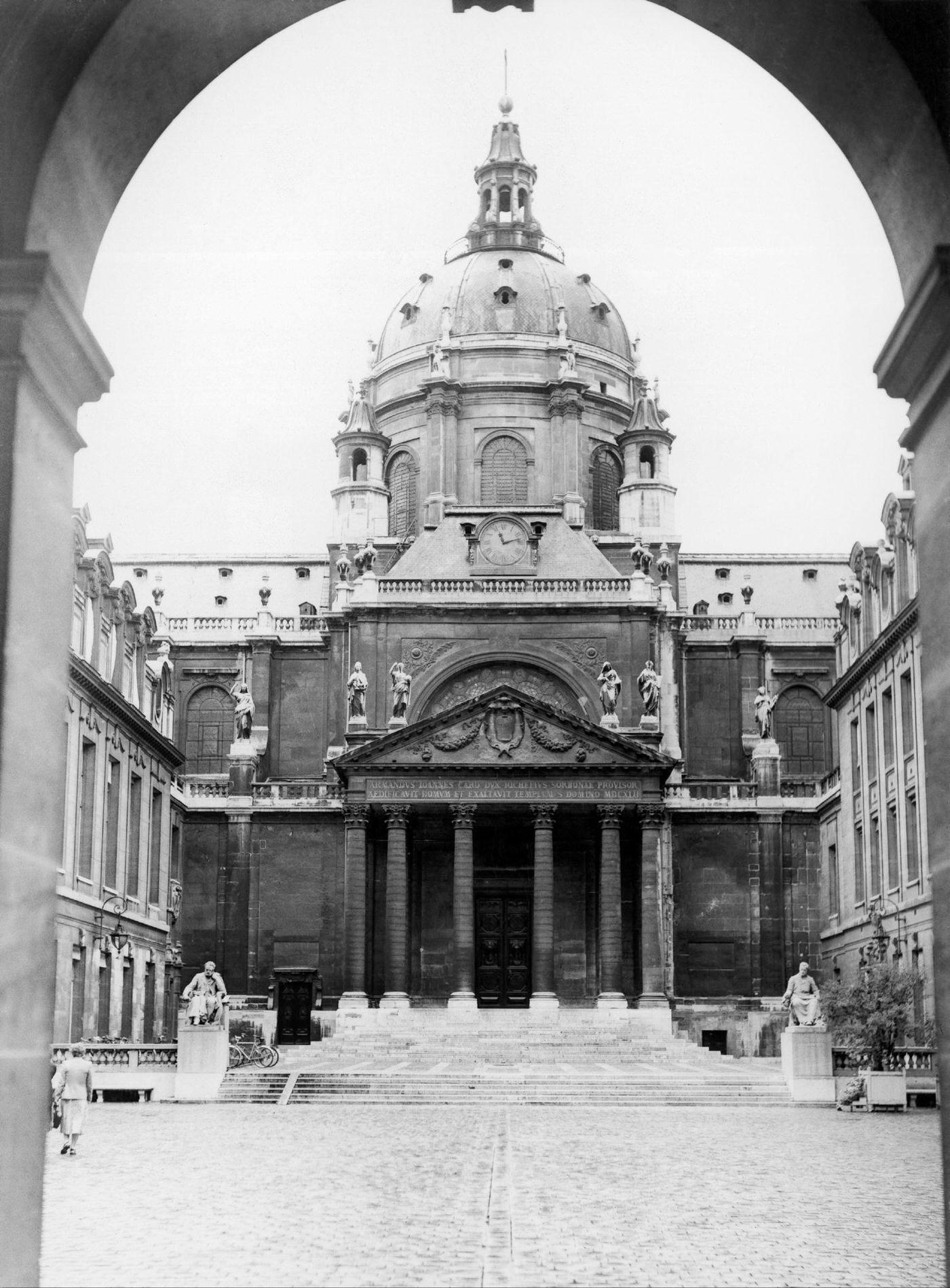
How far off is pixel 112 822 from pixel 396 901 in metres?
11.3

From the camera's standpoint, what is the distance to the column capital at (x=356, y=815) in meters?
62.7

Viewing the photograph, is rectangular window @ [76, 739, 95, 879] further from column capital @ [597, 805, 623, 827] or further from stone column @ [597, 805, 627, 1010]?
column capital @ [597, 805, 623, 827]

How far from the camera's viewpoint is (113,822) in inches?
2192

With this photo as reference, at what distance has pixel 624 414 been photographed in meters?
89.1

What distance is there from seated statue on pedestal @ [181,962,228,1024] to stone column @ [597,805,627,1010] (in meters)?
21.2

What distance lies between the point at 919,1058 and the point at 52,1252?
100 feet

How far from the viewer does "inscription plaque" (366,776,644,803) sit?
205 ft

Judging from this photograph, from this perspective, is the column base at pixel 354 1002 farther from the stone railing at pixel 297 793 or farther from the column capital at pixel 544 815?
the stone railing at pixel 297 793

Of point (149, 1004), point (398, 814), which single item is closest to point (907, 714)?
point (398, 814)

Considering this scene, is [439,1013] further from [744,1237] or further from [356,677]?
[744,1237]

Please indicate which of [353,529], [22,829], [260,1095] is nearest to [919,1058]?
[260,1095]

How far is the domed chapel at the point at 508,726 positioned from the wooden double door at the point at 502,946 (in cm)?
10

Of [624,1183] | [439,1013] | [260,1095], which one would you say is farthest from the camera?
[439,1013]

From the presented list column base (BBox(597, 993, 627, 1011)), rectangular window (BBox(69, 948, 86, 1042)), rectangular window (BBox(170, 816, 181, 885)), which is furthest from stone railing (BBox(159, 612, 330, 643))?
rectangular window (BBox(69, 948, 86, 1042))
